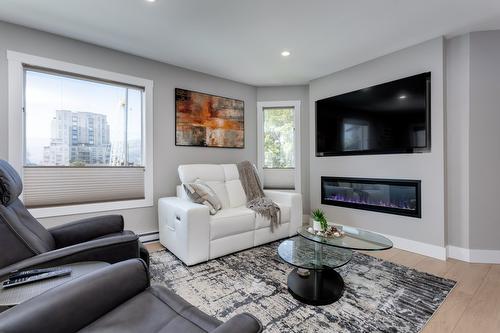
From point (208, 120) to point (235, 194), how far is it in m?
1.25

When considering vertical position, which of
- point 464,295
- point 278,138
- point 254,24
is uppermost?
point 254,24

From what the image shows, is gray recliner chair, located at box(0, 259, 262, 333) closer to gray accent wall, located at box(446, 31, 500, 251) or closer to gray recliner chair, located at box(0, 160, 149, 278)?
gray recliner chair, located at box(0, 160, 149, 278)

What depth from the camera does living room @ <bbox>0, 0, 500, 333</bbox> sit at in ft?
5.14

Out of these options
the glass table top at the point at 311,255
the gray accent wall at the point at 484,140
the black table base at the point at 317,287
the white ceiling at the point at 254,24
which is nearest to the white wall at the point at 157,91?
the white ceiling at the point at 254,24

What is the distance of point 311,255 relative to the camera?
203cm

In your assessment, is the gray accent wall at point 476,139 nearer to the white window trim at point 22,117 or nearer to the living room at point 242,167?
the living room at point 242,167

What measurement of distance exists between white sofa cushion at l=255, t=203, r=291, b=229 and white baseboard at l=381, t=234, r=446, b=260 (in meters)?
1.34

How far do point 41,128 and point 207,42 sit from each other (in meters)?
2.05

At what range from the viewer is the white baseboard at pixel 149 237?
3112mm

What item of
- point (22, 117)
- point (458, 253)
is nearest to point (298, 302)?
point (458, 253)

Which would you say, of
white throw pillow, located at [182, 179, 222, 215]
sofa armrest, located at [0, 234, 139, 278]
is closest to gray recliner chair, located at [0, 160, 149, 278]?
sofa armrest, located at [0, 234, 139, 278]

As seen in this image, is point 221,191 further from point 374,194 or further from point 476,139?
point 476,139

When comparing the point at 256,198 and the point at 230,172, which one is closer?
the point at 256,198

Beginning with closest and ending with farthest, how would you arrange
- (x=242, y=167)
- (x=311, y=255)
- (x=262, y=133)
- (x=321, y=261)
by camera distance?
(x=321, y=261) < (x=311, y=255) < (x=242, y=167) < (x=262, y=133)
